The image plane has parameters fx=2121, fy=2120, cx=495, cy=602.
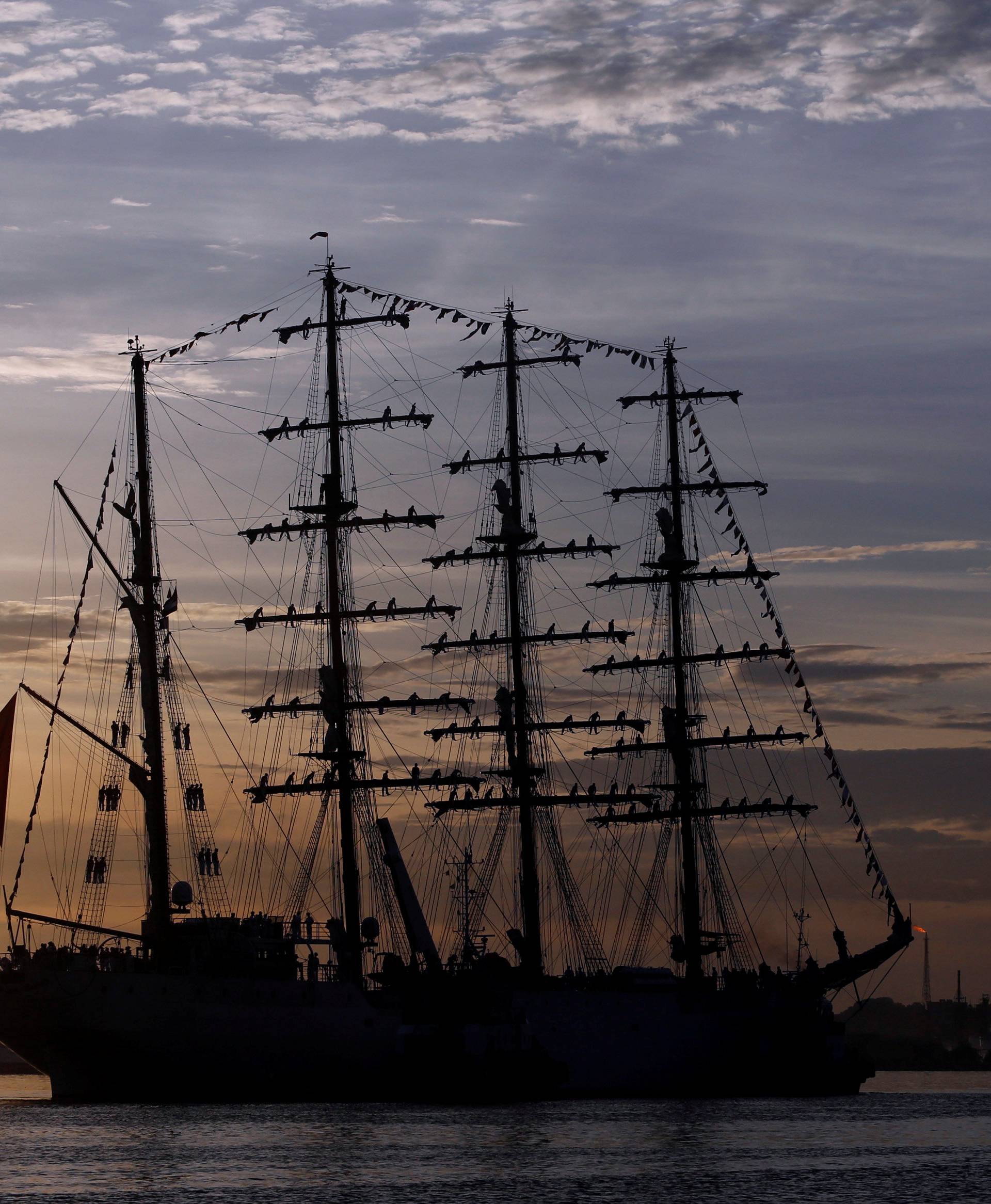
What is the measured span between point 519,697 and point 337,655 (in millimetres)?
11162

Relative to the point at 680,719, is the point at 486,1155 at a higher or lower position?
lower

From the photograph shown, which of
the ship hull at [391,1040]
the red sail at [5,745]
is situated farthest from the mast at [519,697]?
the red sail at [5,745]

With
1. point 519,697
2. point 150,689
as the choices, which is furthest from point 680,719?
point 150,689

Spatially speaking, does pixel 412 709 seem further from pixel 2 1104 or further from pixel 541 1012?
pixel 2 1104

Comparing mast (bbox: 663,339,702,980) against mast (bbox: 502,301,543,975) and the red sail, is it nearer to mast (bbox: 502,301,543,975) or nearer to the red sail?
mast (bbox: 502,301,543,975)

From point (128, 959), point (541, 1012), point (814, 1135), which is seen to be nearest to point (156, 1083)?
point (128, 959)

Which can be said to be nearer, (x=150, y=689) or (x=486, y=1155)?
(x=486, y=1155)

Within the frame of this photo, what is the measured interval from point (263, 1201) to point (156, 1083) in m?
33.5

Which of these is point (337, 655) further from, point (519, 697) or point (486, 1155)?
point (486, 1155)

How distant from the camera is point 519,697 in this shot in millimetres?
117312

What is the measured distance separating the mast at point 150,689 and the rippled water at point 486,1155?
10371mm

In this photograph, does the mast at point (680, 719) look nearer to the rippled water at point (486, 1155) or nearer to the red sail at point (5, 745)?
the rippled water at point (486, 1155)

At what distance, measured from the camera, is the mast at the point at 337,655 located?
4326 inches

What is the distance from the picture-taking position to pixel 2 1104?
126 m
